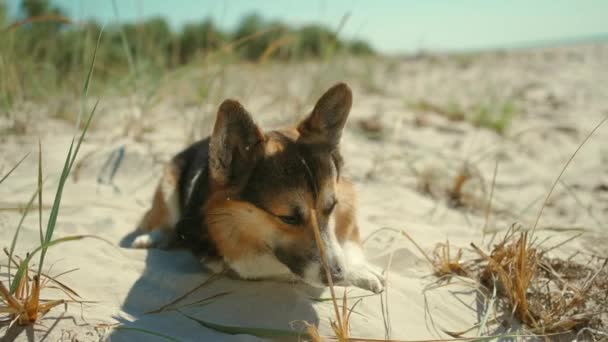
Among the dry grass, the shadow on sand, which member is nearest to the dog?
the shadow on sand

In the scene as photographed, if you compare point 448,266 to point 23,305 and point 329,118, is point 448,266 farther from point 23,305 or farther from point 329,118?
point 23,305

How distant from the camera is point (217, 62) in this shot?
6.54 m

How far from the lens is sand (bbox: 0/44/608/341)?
2.61 metres

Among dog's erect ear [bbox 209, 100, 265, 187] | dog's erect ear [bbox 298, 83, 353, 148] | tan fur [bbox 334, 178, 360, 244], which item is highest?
dog's erect ear [bbox 298, 83, 353, 148]

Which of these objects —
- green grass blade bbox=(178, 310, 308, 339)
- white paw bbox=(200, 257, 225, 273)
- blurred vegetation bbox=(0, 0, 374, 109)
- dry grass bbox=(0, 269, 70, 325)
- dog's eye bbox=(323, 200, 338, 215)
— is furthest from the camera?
blurred vegetation bbox=(0, 0, 374, 109)

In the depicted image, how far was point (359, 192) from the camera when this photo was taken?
500cm

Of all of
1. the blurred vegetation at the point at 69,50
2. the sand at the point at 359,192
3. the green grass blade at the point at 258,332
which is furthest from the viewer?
the blurred vegetation at the point at 69,50

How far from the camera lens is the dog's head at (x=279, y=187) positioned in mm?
2688

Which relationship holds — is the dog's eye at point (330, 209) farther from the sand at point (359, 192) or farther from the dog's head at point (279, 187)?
the sand at point (359, 192)

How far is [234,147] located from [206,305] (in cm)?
99

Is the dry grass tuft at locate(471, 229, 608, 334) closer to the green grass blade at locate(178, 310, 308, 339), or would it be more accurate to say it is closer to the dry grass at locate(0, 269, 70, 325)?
the green grass blade at locate(178, 310, 308, 339)

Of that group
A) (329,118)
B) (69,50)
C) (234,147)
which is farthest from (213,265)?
(69,50)

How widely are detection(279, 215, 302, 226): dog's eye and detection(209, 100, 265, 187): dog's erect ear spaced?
409 millimetres

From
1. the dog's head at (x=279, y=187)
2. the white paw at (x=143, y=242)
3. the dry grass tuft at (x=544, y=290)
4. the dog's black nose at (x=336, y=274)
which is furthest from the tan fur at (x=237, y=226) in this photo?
the dry grass tuft at (x=544, y=290)
